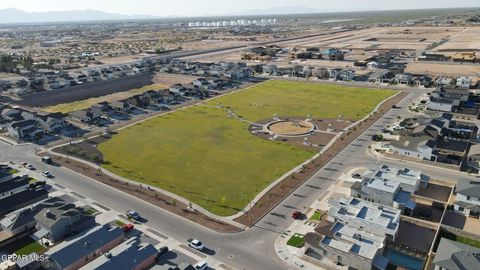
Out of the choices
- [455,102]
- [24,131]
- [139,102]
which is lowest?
[24,131]

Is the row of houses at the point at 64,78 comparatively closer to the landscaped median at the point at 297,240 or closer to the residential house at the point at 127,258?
the residential house at the point at 127,258

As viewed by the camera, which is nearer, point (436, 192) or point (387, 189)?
point (387, 189)

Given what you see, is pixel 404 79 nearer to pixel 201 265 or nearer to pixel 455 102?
pixel 455 102

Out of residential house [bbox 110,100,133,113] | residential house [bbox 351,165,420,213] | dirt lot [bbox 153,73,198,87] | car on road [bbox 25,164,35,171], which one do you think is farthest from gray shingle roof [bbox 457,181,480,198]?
dirt lot [bbox 153,73,198,87]

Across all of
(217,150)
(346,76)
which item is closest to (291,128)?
(217,150)

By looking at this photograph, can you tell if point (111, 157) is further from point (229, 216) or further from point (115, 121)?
point (229, 216)

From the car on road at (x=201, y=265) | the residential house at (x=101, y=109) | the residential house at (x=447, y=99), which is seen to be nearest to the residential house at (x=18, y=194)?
the car on road at (x=201, y=265)
